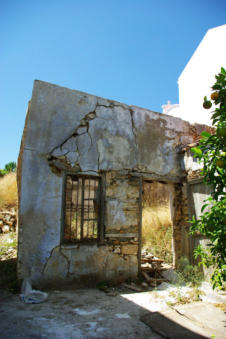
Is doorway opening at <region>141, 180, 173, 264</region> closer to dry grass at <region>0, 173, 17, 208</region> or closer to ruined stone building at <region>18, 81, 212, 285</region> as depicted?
ruined stone building at <region>18, 81, 212, 285</region>

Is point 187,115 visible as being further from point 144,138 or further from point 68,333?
point 68,333

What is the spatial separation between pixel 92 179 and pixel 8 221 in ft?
18.3

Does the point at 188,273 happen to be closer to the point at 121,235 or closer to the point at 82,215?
the point at 121,235

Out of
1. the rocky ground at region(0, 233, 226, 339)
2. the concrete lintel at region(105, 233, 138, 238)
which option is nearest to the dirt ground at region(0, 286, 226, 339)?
the rocky ground at region(0, 233, 226, 339)

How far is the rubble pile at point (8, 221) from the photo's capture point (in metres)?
8.59

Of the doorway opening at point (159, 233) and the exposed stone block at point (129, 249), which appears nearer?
the exposed stone block at point (129, 249)

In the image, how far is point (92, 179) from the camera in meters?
4.93

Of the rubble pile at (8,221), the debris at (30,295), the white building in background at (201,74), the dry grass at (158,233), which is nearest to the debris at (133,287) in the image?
the debris at (30,295)

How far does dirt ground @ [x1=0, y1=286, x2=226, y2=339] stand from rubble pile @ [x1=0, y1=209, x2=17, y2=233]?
5106 millimetres

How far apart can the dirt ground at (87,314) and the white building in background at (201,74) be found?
6.69 m

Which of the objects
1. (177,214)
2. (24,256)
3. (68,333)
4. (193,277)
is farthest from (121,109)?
(68,333)

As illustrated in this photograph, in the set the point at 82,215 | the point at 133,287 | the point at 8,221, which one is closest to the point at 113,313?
the point at 133,287

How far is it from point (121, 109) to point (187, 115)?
7882 mm

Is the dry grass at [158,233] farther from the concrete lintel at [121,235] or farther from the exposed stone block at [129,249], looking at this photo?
the concrete lintel at [121,235]
